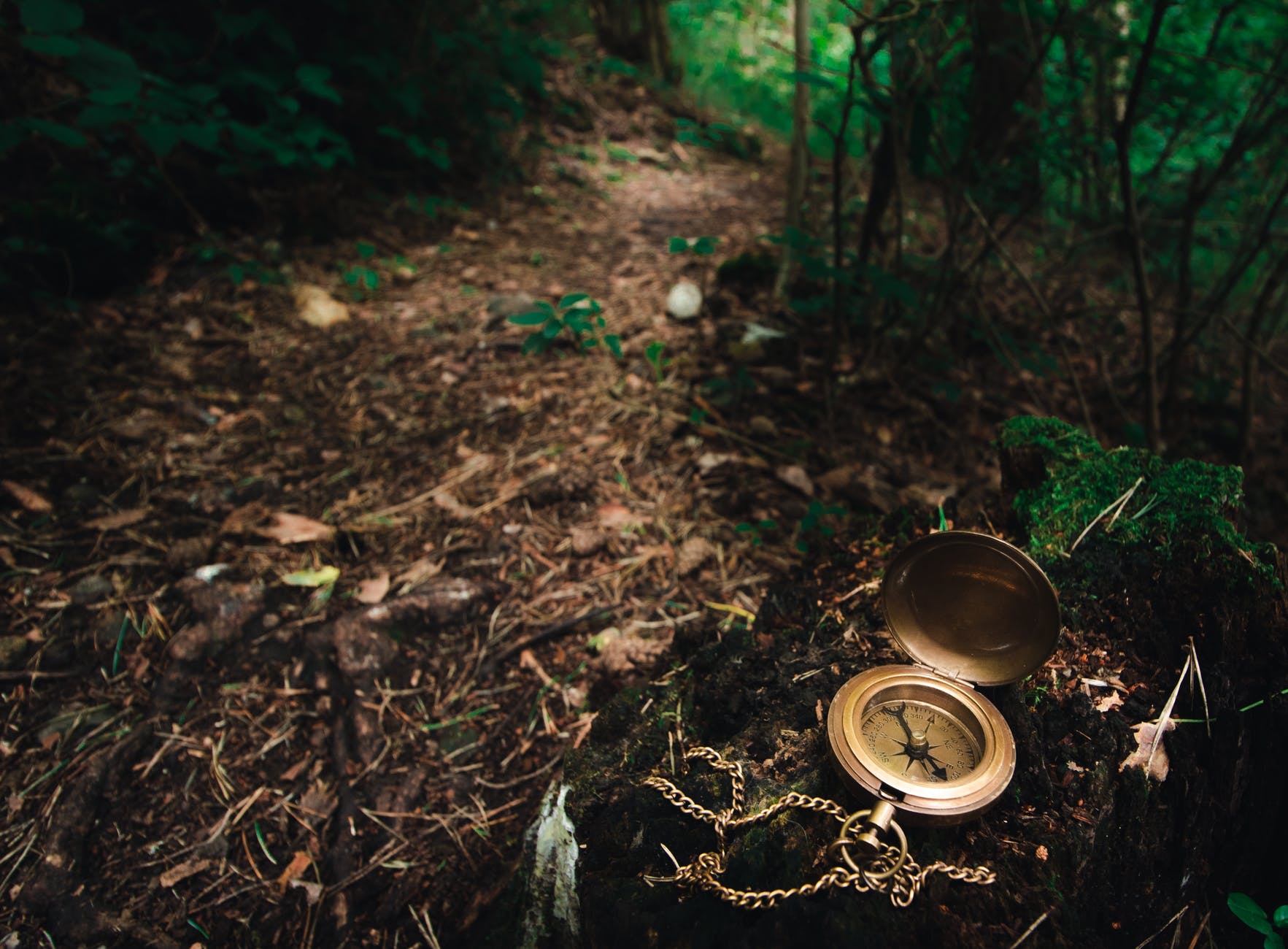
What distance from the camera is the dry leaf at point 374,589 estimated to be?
7.73ft

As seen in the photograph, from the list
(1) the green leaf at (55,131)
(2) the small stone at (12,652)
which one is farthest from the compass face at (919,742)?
(1) the green leaf at (55,131)

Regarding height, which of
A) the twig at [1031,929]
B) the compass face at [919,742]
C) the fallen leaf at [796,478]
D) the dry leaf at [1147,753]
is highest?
the dry leaf at [1147,753]

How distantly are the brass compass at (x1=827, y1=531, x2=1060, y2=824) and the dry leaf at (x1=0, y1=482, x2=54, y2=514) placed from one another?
9.96 ft

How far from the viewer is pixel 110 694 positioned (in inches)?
78.5

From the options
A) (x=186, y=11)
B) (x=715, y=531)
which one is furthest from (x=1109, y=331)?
(x=186, y=11)

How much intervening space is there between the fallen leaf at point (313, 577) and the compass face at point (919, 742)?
2.05 meters

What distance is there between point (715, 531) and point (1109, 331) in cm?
399

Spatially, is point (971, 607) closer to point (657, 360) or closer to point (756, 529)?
point (756, 529)

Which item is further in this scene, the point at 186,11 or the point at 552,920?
the point at 186,11

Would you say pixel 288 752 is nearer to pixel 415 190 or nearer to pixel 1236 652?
pixel 1236 652

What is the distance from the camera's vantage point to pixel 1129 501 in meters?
1.58

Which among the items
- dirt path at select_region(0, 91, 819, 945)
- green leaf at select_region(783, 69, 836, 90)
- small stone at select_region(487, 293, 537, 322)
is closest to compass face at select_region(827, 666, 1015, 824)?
dirt path at select_region(0, 91, 819, 945)

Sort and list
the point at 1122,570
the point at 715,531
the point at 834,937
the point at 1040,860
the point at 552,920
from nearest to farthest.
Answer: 1. the point at 834,937
2. the point at 1040,860
3. the point at 552,920
4. the point at 1122,570
5. the point at 715,531

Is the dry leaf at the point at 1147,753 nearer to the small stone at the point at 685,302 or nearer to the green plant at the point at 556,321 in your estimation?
the green plant at the point at 556,321
